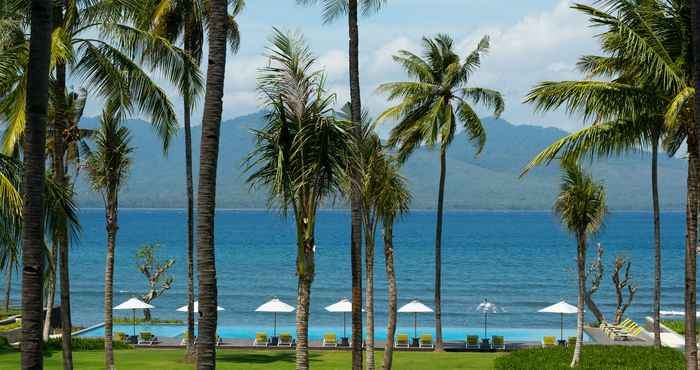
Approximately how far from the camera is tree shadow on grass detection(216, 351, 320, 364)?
31.1m

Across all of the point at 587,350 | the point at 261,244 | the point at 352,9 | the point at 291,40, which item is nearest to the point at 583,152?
the point at 352,9

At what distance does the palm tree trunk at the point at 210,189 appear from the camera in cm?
1093

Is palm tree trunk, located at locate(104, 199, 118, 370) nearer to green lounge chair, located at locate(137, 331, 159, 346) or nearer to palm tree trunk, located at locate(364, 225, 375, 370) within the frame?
palm tree trunk, located at locate(364, 225, 375, 370)

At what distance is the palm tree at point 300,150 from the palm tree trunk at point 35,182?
5.35m

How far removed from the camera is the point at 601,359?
25.4 meters

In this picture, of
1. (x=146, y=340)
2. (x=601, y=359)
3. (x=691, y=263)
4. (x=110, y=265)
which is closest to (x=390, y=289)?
(x=601, y=359)

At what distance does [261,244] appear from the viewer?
6831 inches

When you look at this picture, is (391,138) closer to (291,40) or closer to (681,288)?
(291,40)

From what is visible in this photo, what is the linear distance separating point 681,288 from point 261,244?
89919mm

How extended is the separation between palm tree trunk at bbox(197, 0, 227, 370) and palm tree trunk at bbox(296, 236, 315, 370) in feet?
14.1

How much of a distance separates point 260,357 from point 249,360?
131 centimetres

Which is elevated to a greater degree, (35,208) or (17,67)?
(17,67)

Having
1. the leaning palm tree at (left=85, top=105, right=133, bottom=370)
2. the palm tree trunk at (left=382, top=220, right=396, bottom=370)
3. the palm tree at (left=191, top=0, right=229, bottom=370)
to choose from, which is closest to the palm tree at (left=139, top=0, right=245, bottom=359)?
the leaning palm tree at (left=85, top=105, right=133, bottom=370)

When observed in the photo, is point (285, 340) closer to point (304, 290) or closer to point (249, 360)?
point (249, 360)
